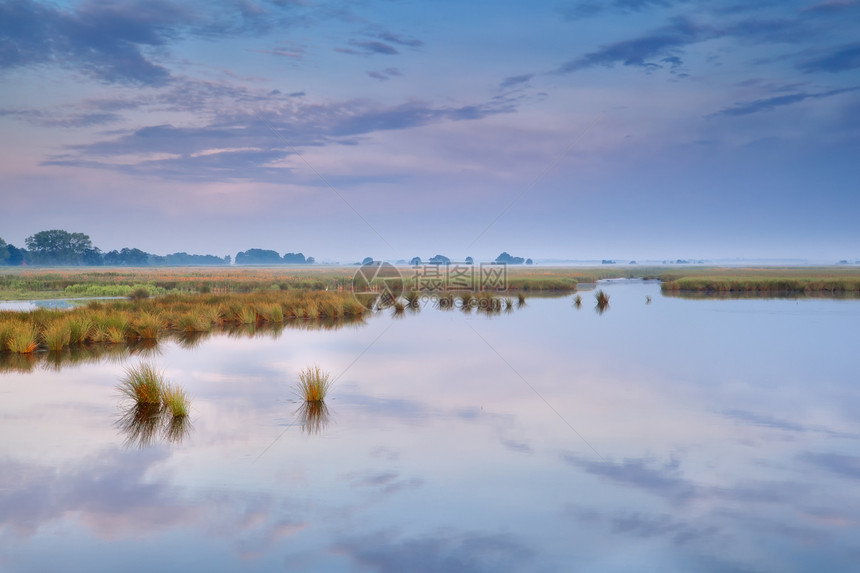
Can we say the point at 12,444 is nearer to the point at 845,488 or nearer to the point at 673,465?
the point at 673,465

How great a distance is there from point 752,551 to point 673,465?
215cm

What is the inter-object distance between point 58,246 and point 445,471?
135m

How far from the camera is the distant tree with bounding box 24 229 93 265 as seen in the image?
11981cm

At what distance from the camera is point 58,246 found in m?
121

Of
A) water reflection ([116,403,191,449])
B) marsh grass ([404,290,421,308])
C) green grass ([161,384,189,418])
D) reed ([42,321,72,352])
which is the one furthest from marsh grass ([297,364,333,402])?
marsh grass ([404,290,421,308])

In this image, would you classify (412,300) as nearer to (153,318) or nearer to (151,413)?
(153,318)

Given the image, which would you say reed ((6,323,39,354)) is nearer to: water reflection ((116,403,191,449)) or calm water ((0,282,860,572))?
calm water ((0,282,860,572))

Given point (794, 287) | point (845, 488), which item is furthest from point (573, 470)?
point (794, 287)

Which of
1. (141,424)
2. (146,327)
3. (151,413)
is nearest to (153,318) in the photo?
(146,327)

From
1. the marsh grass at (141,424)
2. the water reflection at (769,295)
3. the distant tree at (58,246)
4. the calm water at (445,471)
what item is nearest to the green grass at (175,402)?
the marsh grass at (141,424)

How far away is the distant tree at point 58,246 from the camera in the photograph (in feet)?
393

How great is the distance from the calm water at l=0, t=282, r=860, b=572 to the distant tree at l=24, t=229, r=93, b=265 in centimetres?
12487

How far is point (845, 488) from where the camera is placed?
6.66 m

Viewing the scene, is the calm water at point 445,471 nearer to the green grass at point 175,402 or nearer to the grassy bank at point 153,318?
the green grass at point 175,402
